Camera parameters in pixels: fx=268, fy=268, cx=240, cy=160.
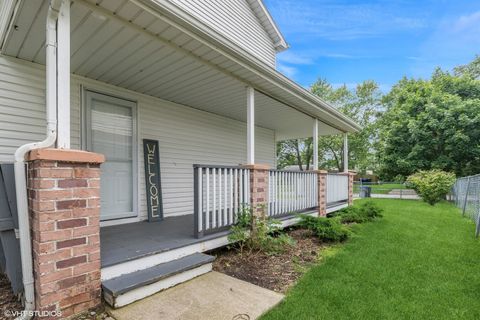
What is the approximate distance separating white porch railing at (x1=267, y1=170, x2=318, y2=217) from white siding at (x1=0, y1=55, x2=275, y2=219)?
76.5 inches

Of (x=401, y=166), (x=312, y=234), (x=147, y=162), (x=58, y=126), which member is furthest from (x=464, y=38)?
(x=58, y=126)

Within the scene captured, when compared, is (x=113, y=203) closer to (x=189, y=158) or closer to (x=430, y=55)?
(x=189, y=158)

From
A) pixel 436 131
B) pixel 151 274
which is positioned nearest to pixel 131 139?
pixel 151 274

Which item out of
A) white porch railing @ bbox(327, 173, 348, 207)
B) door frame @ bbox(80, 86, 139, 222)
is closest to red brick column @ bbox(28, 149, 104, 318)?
door frame @ bbox(80, 86, 139, 222)

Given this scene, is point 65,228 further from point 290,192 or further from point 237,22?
point 237,22

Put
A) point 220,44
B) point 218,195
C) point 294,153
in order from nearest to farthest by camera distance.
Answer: point 220,44 → point 218,195 → point 294,153

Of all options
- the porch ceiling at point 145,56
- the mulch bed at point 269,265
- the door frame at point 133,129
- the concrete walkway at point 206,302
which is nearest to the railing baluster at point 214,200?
the mulch bed at point 269,265

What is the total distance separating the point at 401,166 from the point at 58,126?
1718 cm

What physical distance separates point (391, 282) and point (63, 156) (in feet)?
11.4

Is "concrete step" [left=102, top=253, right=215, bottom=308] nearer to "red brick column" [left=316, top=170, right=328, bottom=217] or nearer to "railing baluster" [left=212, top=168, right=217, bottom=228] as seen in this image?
"railing baluster" [left=212, top=168, right=217, bottom=228]

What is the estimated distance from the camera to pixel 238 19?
291 inches

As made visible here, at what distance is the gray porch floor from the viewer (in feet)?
8.83

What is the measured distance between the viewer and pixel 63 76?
217cm

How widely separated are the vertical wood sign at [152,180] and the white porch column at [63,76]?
8.59ft
